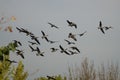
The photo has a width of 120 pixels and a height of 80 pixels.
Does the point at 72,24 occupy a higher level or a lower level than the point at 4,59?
higher

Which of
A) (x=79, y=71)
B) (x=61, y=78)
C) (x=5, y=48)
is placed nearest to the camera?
(x=61, y=78)

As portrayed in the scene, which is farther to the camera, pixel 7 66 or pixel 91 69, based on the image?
pixel 91 69

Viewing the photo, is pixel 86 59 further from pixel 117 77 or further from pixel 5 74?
pixel 5 74

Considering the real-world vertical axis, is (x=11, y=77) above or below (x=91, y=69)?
below

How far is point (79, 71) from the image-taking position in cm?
1173

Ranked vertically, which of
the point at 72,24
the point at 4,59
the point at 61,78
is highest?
the point at 72,24

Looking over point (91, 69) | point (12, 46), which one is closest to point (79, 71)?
point (91, 69)

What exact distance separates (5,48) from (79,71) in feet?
25.5

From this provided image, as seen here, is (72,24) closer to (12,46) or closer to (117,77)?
(12,46)

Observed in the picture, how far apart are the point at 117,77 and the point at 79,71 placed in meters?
1.56

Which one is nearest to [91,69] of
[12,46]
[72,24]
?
[72,24]

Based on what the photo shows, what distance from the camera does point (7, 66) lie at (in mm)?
3900

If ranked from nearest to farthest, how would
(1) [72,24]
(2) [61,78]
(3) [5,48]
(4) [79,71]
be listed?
1. (2) [61,78]
2. (3) [5,48]
3. (1) [72,24]
4. (4) [79,71]

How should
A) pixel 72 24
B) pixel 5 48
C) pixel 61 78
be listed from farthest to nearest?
pixel 72 24
pixel 5 48
pixel 61 78
